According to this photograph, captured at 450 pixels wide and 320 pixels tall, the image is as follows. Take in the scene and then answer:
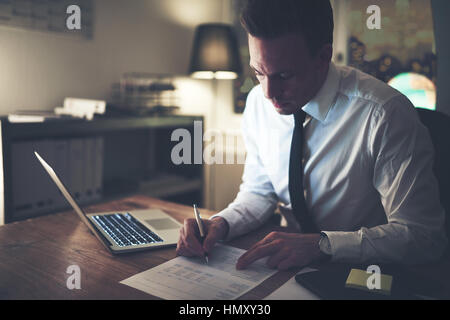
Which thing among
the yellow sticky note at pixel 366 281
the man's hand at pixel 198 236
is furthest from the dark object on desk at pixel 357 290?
the man's hand at pixel 198 236

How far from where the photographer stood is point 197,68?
8.54 feet

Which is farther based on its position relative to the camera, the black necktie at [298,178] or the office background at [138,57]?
the office background at [138,57]

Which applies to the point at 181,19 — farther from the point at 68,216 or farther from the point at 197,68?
the point at 68,216

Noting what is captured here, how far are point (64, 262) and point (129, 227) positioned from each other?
24cm

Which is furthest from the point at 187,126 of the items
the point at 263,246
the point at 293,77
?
the point at 263,246

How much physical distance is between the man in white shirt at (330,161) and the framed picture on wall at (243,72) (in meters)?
1.95

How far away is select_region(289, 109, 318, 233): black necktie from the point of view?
1.06 m

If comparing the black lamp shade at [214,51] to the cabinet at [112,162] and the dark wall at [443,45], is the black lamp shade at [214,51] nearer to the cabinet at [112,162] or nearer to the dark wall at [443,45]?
the cabinet at [112,162]

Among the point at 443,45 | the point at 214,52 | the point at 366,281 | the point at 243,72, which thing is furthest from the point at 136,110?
the point at 366,281

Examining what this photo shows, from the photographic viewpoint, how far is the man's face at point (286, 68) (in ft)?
3.05

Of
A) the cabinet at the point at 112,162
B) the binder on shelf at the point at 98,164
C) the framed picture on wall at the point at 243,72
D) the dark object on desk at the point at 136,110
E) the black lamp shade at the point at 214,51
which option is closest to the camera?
the cabinet at the point at 112,162

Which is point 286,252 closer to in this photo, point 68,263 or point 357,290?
point 357,290

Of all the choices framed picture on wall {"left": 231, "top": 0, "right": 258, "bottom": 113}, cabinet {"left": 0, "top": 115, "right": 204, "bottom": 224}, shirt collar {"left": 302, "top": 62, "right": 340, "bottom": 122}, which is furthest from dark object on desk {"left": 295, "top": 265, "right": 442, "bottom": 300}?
framed picture on wall {"left": 231, "top": 0, "right": 258, "bottom": 113}

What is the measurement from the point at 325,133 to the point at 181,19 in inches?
81.9
